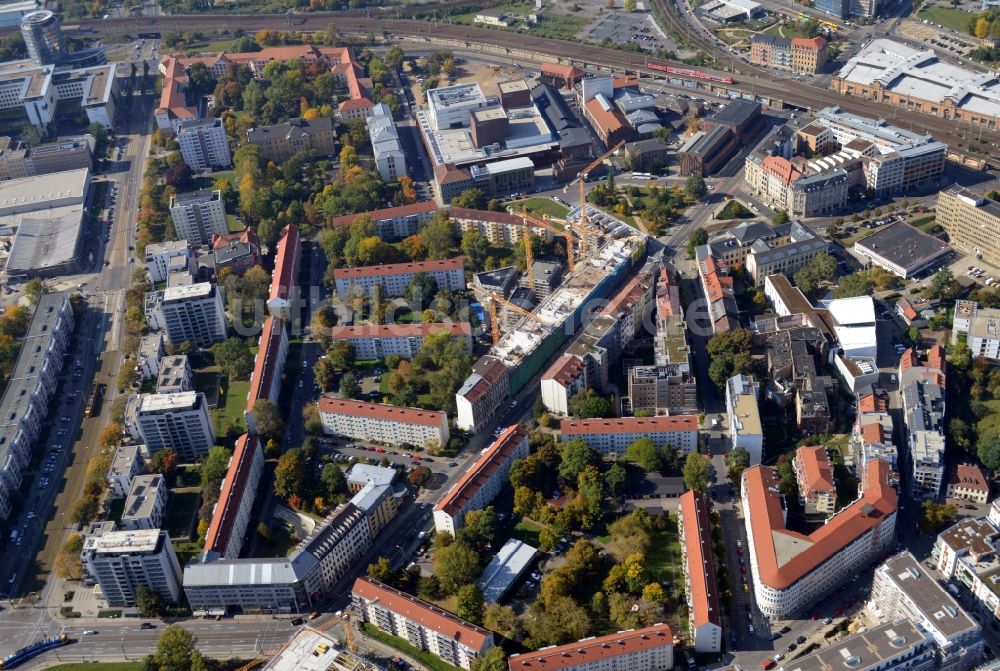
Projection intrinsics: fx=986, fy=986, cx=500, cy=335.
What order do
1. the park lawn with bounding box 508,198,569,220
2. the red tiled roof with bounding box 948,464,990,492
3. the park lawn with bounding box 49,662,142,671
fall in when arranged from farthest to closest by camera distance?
the park lawn with bounding box 508,198,569,220
the red tiled roof with bounding box 948,464,990,492
the park lawn with bounding box 49,662,142,671

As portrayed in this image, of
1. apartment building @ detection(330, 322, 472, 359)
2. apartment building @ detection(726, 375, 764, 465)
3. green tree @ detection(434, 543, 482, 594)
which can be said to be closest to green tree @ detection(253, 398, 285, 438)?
apartment building @ detection(330, 322, 472, 359)

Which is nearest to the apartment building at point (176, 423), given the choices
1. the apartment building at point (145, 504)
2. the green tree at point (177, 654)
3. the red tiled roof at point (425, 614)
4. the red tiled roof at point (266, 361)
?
the red tiled roof at point (266, 361)

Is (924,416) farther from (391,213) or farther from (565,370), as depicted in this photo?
(391,213)

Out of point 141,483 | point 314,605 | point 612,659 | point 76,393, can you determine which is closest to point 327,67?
point 76,393

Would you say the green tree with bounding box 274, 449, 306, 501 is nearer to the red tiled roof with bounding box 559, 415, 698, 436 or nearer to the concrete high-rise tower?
the red tiled roof with bounding box 559, 415, 698, 436

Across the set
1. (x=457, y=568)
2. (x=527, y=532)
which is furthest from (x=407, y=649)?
(x=527, y=532)

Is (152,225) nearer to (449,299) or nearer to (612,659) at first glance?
(449,299)
